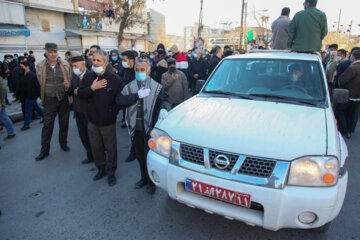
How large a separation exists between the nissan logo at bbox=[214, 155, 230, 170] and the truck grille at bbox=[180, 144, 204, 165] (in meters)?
0.15

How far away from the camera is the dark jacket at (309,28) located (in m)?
4.89

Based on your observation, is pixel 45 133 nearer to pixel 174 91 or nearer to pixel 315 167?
pixel 174 91

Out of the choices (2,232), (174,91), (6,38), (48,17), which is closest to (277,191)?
(2,232)

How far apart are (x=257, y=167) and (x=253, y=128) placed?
39 centimetres

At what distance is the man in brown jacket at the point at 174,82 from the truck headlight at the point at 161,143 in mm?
2763

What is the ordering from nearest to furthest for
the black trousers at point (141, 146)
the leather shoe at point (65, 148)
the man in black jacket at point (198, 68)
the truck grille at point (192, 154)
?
the truck grille at point (192, 154) → the black trousers at point (141, 146) → the leather shoe at point (65, 148) → the man in black jacket at point (198, 68)

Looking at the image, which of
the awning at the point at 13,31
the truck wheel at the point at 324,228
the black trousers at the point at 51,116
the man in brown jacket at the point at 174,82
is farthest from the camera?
the awning at the point at 13,31

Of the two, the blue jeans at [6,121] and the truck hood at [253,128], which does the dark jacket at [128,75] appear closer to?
the truck hood at [253,128]

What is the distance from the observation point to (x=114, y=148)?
11.9 feet

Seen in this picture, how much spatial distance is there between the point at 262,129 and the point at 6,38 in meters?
20.8

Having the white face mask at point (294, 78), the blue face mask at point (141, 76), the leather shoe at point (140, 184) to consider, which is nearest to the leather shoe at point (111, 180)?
the leather shoe at point (140, 184)

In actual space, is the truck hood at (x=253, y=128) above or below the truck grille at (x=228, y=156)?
above

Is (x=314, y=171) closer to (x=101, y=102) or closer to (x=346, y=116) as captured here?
(x=101, y=102)

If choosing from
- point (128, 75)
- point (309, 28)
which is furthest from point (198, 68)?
point (309, 28)
